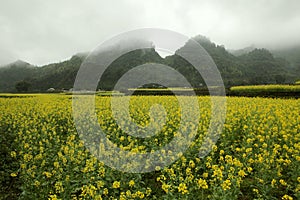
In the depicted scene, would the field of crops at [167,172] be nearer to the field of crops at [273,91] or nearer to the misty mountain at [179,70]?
the field of crops at [273,91]

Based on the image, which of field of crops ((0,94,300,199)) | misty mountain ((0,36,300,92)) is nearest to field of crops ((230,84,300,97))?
field of crops ((0,94,300,199))

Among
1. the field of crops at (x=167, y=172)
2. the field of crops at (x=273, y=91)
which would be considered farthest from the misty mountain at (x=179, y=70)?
the field of crops at (x=167, y=172)

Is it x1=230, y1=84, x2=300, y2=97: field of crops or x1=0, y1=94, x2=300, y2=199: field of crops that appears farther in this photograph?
x1=230, y1=84, x2=300, y2=97: field of crops

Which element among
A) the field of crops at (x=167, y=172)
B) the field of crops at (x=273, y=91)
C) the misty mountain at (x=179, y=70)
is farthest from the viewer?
the misty mountain at (x=179, y=70)

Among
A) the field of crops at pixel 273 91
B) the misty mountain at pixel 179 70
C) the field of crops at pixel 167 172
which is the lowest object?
the field of crops at pixel 167 172

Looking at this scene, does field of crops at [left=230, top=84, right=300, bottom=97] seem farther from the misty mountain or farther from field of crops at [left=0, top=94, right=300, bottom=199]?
the misty mountain

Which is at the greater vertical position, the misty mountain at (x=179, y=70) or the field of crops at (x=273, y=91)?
the misty mountain at (x=179, y=70)

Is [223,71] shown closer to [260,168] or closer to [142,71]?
[142,71]

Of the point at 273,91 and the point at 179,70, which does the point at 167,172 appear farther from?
the point at 179,70

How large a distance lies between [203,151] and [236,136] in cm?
203

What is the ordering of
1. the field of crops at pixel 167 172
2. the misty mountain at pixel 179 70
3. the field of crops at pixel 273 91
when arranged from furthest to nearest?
the misty mountain at pixel 179 70 < the field of crops at pixel 273 91 < the field of crops at pixel 167 172

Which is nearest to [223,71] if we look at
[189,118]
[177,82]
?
[177,82]

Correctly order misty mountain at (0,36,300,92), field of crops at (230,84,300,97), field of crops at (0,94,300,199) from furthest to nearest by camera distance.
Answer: misty mountain at (0,36,300,92) < field of crops at (230,84,300,97) < field of crops at (0,94,300,199)

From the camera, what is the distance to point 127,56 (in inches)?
1672
